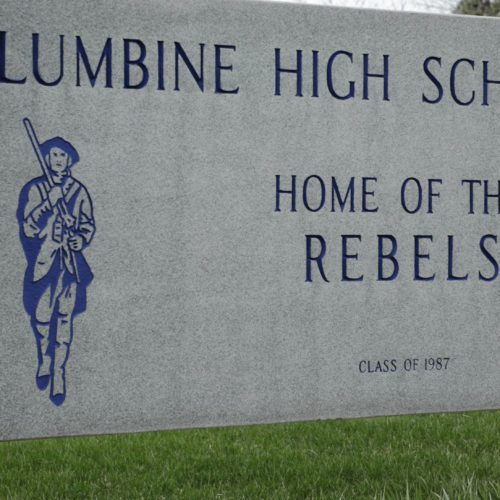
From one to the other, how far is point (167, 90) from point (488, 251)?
2.56 m

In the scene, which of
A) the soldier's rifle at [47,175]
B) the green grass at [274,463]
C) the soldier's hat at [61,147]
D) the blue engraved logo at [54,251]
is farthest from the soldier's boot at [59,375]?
the soldier's hat at [61,147]

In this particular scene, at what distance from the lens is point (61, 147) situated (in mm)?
4809

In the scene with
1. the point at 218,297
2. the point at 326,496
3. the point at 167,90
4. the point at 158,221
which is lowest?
the point at 326,496

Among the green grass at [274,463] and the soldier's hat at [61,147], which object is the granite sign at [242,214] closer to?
the soldier's hat at [61,147]

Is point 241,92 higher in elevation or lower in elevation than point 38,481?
higher

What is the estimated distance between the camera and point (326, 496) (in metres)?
4.85

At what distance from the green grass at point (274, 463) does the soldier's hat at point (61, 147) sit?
2.12 m

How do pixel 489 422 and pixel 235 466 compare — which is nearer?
pixel 235 466

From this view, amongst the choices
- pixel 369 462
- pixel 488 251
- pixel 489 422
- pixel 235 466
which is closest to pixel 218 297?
pixel 235 466

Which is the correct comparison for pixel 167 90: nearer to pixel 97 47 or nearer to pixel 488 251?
pixel 97 47

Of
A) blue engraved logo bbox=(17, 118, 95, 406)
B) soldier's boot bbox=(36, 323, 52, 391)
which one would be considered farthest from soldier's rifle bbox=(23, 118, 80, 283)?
soldier's boot bbox=(36, 323, 52, 391)

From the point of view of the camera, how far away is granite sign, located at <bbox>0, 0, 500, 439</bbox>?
4809 millimetres

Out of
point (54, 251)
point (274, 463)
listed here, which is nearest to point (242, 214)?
point (54, 251)

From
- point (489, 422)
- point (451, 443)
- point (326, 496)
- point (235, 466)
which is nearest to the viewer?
point (326, 496)
